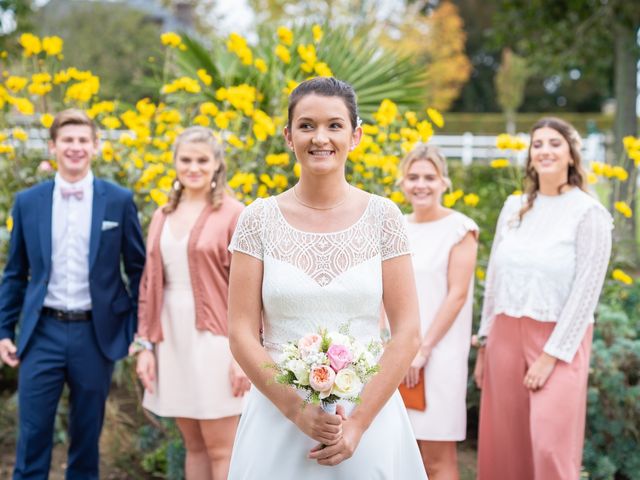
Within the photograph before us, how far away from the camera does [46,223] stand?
3.86 metres

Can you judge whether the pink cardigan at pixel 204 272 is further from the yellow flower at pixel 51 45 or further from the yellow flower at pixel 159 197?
the yellow flower at pixel 51 45

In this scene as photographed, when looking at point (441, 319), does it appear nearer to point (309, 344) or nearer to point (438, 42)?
point (309, 344)

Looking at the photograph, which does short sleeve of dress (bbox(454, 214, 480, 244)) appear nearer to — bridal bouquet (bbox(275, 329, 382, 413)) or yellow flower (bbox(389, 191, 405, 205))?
yellow flower (bbox(389, 191, 405, 205))

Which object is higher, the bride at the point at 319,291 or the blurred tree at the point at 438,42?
the blurred tree at the point at 438,42

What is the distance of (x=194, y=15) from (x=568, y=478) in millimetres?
30182

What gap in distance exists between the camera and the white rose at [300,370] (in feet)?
7.00

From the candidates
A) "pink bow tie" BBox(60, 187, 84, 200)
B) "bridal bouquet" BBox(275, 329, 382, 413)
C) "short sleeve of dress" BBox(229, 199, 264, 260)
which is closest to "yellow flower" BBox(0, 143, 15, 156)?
"pink bow tie" BBox(60, 187, 84, 200)

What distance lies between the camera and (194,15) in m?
31.3

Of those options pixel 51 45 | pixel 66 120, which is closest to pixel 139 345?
pixel 66 120

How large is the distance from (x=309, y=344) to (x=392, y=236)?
0.51 m

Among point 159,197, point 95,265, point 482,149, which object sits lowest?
point 95,265

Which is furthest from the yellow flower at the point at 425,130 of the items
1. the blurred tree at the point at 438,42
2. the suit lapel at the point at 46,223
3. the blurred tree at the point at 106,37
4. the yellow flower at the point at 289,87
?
the blurred tree at the point at 438,42

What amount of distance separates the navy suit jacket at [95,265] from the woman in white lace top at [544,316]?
1879mm

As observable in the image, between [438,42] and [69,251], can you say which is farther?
[438,42]
